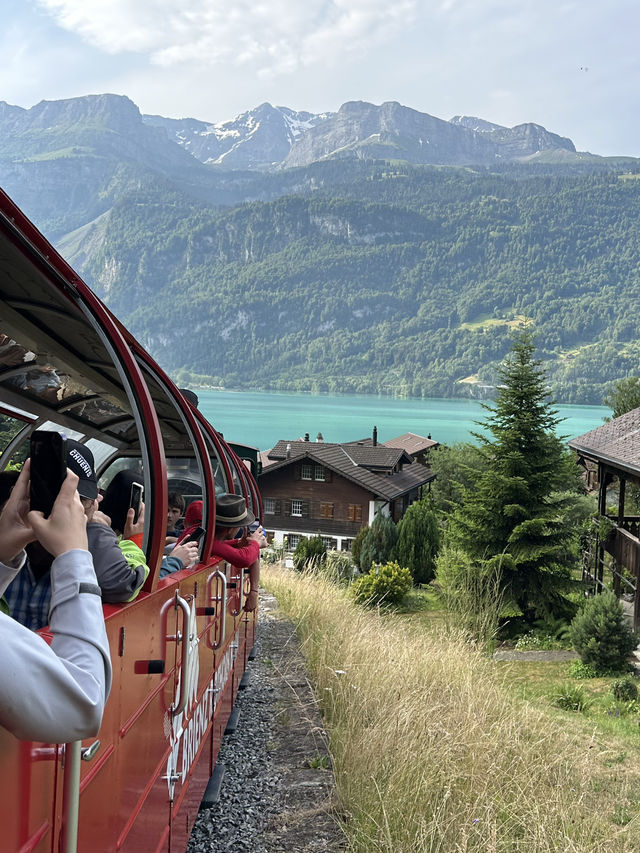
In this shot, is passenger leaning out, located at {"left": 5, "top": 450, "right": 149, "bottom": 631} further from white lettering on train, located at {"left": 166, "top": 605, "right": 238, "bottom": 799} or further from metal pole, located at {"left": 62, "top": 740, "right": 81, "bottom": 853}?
white lettering on train, located at {"left": 166, "top": 605, "right": 238, "bottom": 799}

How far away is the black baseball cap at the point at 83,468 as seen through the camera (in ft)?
6.40

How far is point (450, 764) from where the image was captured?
4.98 m

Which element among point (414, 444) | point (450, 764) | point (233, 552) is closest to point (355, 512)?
point (414, 444)

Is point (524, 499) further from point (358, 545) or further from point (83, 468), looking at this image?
point (83, 468)

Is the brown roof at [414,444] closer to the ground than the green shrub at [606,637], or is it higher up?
higher up

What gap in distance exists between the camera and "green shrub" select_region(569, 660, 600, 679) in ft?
56.0

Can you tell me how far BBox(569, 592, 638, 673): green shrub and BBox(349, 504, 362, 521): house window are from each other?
39.6 meters

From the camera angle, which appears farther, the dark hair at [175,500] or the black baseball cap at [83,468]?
the dark hair at [175,500]

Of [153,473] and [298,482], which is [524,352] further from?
[298,482]

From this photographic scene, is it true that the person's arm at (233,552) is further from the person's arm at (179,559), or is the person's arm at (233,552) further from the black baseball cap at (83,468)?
the black baseball cap at (83,468)

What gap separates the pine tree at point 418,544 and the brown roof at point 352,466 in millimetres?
15880

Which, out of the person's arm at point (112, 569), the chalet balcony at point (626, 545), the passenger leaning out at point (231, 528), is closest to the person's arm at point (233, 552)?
the passenger leaning out at point (231, 528)

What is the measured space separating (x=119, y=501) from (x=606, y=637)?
1593 cm

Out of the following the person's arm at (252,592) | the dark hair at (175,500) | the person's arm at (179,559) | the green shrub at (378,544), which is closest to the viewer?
the person's arm at (179,559)
